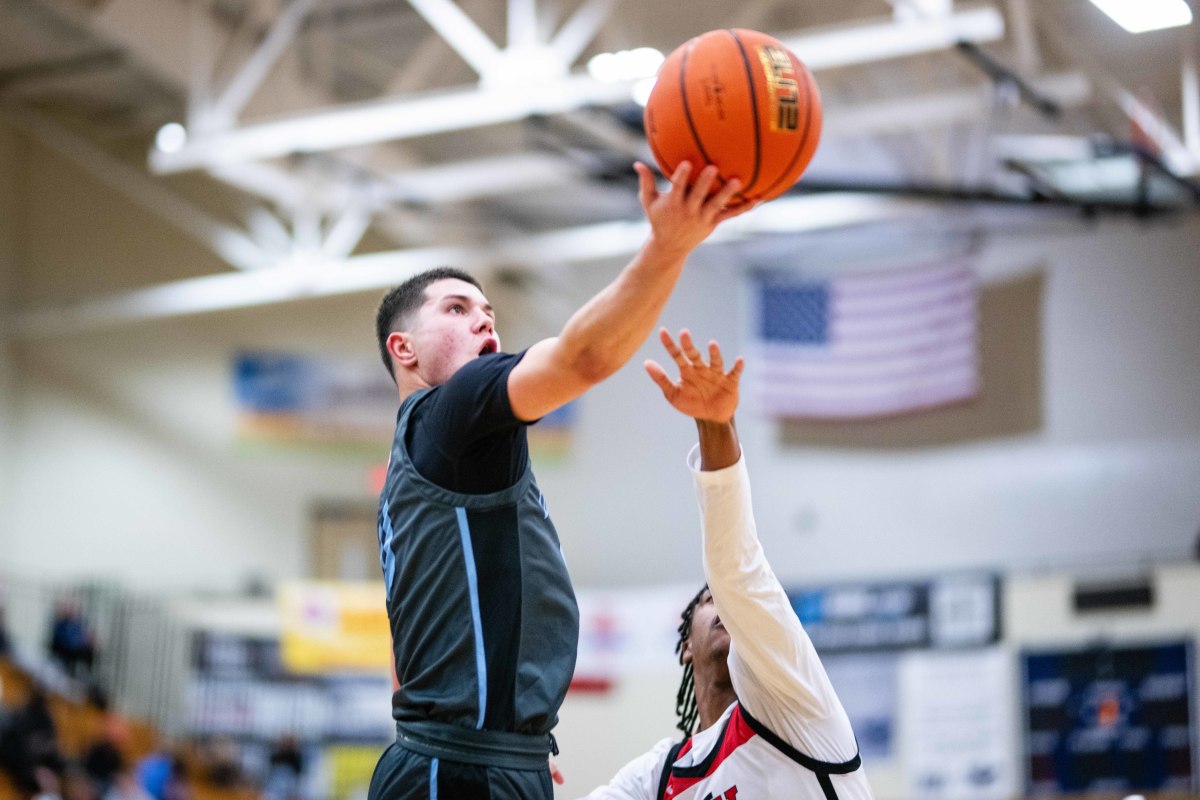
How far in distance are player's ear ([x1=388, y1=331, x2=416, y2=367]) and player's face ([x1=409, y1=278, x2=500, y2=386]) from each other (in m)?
0.02

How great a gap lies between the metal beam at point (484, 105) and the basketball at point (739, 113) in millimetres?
7934

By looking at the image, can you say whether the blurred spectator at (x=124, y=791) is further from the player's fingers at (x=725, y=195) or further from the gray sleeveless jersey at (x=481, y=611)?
the player's fingers at (x=725, y=195)

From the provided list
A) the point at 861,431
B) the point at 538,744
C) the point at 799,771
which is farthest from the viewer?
the point at 861,431

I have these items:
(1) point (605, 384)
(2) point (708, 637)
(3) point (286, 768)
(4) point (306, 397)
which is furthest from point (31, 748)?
(2) point (708, 637)

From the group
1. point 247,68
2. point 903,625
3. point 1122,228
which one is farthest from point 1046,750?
point 247,68

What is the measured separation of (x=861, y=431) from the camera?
704 inches

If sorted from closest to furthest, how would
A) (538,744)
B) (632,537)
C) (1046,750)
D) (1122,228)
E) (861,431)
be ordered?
(538,744) < (1046,750) < (1122,228) < (861,431) < (632,537)

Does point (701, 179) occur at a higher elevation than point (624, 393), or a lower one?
lower

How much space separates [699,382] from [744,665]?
2.75 ft

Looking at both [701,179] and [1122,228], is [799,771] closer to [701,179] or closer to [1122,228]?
[701,179]

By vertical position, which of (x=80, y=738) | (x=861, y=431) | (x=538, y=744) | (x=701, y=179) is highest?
(x=861, y=431)

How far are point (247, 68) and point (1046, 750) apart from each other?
9909 mm

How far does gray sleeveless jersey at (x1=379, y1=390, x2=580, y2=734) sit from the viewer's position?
3109 millimetres

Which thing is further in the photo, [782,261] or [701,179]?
[782,261]
